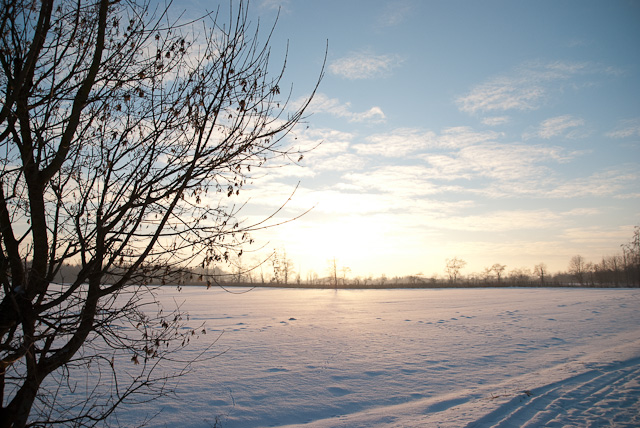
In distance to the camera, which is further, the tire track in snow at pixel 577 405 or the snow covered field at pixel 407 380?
the snow covered field at pixel 407 380

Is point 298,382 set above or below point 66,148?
below

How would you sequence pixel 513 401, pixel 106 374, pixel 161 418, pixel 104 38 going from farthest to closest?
pixel 106 374 → pixel 513 401 → pixel 161 418 → pixel 104 38

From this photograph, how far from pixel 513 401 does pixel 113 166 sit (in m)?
6.79

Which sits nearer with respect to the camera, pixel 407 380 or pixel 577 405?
pixel 577 405

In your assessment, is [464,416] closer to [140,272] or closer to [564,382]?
[564,382]

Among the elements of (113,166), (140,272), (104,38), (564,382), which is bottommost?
(564,382)

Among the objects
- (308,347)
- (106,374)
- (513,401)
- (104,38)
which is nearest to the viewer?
(104,38)

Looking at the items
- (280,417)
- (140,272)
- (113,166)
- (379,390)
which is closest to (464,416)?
(379,390)

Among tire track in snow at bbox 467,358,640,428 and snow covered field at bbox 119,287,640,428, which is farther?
snow covered field at bbox 119,287,640,428

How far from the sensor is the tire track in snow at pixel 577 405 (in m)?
5.08

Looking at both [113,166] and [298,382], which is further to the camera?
[298,382]

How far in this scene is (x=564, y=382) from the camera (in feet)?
22.6

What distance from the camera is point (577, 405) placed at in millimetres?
5723

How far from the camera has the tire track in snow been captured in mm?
5082
